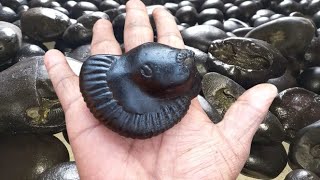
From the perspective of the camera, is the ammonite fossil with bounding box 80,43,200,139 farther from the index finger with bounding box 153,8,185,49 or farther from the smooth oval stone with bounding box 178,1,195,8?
the smooth oval stone with bounding box 178,1,195,8

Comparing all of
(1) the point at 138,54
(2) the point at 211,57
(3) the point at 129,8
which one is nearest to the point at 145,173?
(1) the point at 138,54

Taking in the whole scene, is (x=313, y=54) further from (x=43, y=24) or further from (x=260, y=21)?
(x=43, y=24)

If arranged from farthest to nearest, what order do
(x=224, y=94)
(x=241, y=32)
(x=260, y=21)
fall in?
(x=260, y=21), (x=241, y=32), (x=224, y=94)

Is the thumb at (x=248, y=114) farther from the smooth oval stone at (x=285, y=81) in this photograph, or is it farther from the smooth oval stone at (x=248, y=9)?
the smooth oval stone at (x=248, y=9)

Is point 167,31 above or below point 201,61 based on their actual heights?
above

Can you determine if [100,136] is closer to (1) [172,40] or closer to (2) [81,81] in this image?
(2) [81,81]

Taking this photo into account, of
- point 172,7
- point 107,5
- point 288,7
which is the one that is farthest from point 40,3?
point 288,7
